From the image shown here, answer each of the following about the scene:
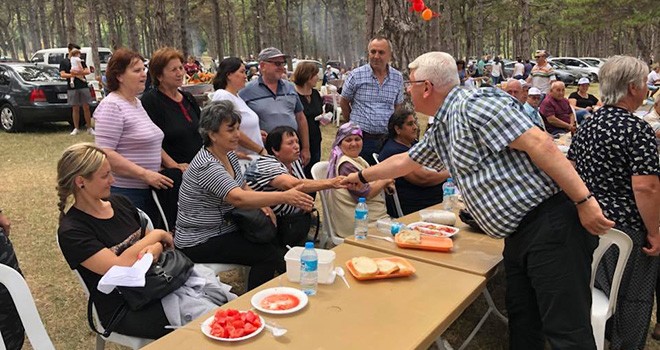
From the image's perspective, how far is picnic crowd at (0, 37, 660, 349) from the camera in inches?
86.1

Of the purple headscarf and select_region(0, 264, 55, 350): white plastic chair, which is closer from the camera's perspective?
select_region(0, 264, 55, 350): white plastic chair

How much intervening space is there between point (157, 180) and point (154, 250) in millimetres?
968

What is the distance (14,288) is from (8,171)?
269 inches

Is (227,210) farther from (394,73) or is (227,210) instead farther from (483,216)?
(394,73)

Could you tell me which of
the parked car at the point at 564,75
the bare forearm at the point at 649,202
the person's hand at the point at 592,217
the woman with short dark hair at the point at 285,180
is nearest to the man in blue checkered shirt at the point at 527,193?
the person's hand at the point at 592,217

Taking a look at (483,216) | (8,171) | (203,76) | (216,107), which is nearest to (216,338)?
(483,216)

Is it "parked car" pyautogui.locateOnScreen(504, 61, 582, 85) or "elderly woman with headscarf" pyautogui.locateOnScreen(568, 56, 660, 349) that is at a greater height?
"parked car" pyautogui.locateOnScreen(504, 61, 582, 85)

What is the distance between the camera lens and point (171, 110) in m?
3.69

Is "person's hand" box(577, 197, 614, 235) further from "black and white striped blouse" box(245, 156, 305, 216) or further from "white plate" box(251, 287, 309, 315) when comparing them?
"black and white striped blouse" box(245, 156, 305, 216)

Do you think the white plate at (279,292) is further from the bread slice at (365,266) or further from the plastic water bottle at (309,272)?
the bread slice at (365,266)

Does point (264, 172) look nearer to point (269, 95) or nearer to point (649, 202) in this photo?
point (269, 95)

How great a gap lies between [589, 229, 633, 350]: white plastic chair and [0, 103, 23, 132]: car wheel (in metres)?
11.4

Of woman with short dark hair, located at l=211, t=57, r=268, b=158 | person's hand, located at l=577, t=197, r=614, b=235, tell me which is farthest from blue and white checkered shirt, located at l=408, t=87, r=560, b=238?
woman with short dark hair, located at l=211, t=57, r=268, b=158

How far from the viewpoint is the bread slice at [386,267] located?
224 centimetres
